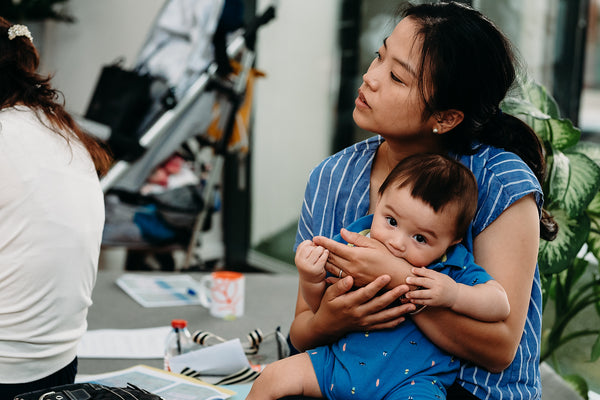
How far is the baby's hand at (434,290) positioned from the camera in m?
1.04

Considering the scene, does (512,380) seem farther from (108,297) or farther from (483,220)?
(108,297)

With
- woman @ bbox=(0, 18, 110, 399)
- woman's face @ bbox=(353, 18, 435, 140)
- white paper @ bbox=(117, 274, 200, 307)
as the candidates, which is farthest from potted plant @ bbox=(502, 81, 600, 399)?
white paper @ bbox=(117, 274, 200, 307)

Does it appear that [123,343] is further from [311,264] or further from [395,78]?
[395,78]

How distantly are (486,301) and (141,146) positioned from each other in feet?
6.22

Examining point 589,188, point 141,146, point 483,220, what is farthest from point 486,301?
point 141,146

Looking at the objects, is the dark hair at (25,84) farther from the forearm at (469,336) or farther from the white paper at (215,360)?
the forearm at (469,336)

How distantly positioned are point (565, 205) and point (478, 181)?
467 millimetres

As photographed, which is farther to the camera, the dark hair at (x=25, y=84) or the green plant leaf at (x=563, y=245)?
the green plant leaf at (x=563, y=245)

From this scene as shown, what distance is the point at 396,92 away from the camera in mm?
1182

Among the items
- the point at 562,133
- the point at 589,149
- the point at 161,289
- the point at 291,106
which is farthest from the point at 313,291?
the point at 291,106

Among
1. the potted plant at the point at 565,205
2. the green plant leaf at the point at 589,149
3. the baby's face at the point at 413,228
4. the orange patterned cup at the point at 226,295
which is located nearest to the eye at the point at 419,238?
the baby's face at the point at 413,228

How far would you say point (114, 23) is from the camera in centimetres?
438

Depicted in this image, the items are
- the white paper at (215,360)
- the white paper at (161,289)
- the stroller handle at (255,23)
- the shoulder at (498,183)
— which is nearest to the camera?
the shoulder at (498,183)

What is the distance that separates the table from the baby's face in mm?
919
